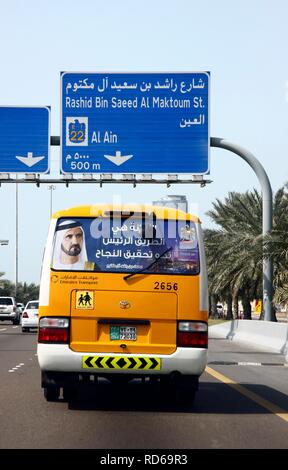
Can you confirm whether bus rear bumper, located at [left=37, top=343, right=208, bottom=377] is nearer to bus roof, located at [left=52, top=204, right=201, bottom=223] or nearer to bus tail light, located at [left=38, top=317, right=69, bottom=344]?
bus tail light, located at [left=38, top=317, right=69, bottom=344]

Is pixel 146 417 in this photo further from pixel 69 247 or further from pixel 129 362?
pixel 69 247

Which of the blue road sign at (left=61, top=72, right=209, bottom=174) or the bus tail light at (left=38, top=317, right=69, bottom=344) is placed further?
the blue road sign at (left=61, top=72, right=209, bottom=174)

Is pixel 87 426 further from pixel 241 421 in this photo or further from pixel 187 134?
pixel 187 134

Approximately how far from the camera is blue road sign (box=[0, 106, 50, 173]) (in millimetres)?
29156

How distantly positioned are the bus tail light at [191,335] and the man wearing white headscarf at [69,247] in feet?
5.02

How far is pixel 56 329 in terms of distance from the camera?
11016mm

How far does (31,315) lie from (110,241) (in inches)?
1094

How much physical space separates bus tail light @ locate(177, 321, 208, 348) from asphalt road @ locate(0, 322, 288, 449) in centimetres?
89

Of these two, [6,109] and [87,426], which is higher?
[6,109]

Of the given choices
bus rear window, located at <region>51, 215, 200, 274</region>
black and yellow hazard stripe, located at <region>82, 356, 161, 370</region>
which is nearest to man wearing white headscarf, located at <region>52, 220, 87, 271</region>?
bus rear window, located at <region>51, 215, 200, 274</region>

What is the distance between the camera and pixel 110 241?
37.3 feet

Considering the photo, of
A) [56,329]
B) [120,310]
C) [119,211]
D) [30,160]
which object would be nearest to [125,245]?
[119,211]
